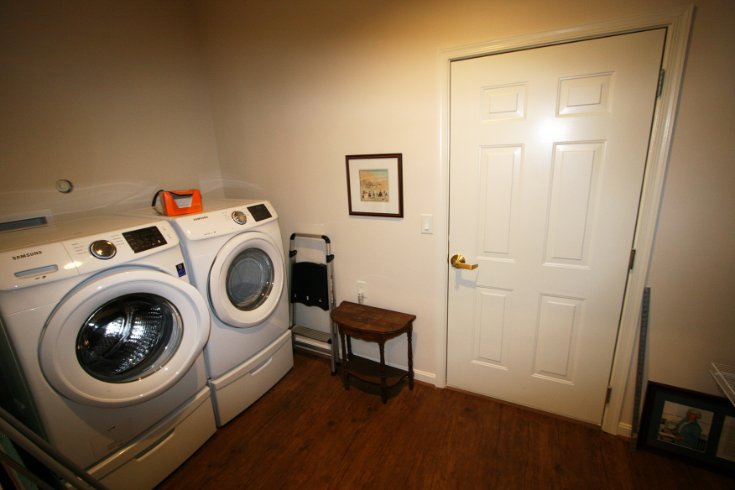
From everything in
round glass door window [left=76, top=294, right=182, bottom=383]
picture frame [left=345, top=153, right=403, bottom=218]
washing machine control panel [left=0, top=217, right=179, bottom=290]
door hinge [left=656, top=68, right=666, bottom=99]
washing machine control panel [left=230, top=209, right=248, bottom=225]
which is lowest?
round glass door window [left=76, top=294, right=182, bottom=383]

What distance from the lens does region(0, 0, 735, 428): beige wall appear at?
1.40 m

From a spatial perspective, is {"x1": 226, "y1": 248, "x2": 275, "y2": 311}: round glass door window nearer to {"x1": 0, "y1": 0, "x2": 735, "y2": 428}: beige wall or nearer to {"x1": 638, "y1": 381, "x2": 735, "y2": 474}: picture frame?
{"x1": 0, "y1": 0, "x2": 735, "y2": 428}: beige wall

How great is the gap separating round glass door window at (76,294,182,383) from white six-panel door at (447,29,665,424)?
1.50 m

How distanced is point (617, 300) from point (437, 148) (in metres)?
1.15

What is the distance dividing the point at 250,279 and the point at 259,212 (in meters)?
0.41

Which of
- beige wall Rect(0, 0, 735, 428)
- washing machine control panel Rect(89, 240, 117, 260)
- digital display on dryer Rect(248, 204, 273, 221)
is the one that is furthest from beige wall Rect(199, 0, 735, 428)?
washing machine control panel Rect(89, 240, 117, 260)

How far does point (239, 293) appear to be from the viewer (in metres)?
1.98

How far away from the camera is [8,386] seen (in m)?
Answer: 1.32

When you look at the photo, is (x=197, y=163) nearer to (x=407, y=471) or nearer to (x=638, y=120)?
(x=407, y=471)

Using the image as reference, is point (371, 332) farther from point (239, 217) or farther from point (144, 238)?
point (144, 238)

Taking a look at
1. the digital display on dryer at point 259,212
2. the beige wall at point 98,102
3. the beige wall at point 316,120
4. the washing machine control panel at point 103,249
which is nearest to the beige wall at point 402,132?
the beige wall at point 316,120

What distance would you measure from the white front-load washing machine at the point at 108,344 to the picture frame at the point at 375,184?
1026mm

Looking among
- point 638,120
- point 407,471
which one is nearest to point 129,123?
point 407,471

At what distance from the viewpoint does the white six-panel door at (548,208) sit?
1.44 m
